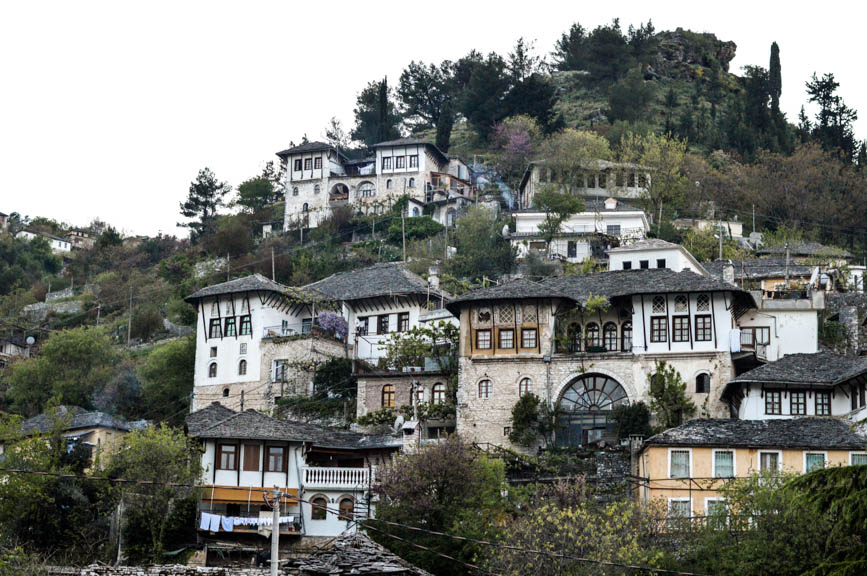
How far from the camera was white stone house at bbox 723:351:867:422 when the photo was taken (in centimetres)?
5247

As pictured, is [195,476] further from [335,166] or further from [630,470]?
[335,166]

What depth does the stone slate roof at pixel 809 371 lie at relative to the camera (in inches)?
2066

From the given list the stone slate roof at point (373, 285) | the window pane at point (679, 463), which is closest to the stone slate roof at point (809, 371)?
the window pane at point (679, 463)

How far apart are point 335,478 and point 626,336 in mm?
16317

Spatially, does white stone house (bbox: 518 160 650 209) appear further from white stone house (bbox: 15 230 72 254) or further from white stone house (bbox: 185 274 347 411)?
white stone house (bbox: 15 230 72 254)

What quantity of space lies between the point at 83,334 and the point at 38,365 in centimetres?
379

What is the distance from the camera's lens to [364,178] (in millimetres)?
111625

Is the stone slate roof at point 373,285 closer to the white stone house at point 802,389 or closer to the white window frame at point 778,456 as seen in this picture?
the white stone house at point 802,389

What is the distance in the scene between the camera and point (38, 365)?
250 ft

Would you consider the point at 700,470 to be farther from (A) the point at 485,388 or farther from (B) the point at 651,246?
(B) the point at 651,246

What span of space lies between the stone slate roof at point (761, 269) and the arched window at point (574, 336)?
13268 millimetres

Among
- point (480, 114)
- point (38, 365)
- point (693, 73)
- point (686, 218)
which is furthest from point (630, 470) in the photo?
point (693, 73)

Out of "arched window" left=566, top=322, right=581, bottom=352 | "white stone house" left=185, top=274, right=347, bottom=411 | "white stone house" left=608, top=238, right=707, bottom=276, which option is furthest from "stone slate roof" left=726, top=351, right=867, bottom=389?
"white stone house" left=185, top=274, right=347, bottom=411

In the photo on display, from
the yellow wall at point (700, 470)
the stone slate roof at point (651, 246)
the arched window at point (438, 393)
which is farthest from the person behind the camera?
the stone slate roof at point (651, 246)
